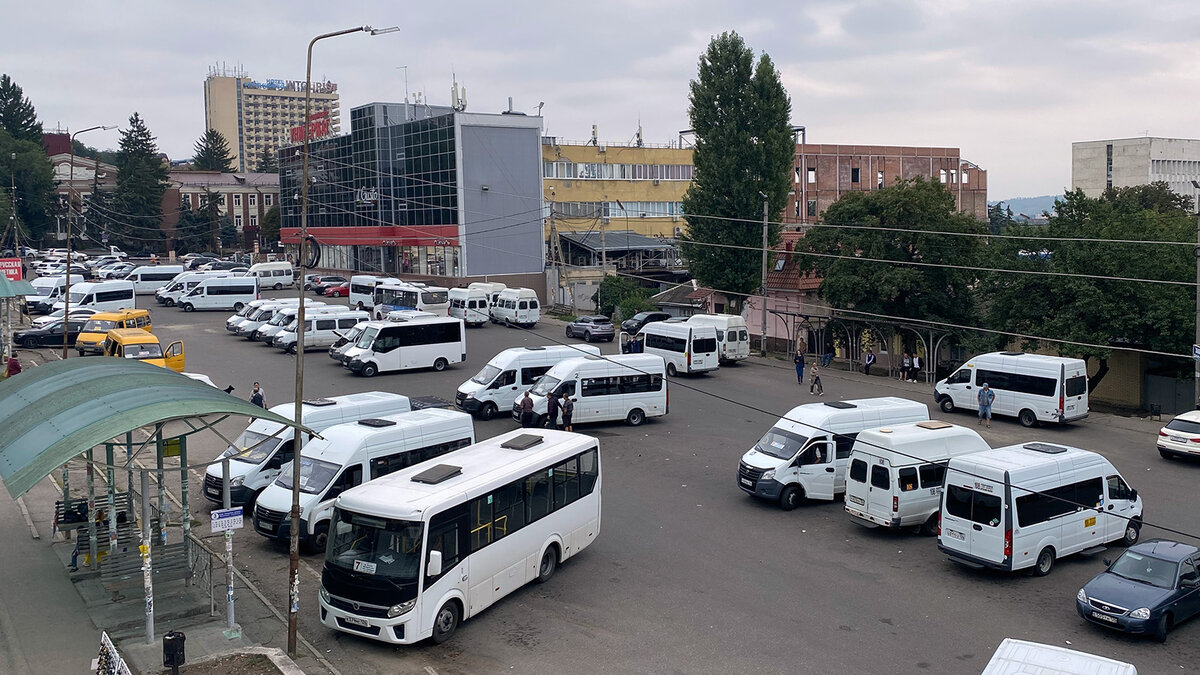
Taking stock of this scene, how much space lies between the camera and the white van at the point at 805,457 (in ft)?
67.5

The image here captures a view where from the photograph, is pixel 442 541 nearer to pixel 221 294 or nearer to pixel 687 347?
pixel 687 347

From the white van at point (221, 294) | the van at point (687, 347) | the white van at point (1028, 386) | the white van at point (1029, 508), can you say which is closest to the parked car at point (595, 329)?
the van at point (687, 347)

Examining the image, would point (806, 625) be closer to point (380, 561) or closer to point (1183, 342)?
point (380, 561)

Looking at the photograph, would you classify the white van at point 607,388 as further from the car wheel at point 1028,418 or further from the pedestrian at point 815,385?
the car wheel at point 1028,418

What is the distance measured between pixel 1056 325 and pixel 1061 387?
549cm

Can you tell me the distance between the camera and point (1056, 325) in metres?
33.4

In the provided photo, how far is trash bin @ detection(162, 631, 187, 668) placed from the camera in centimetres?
1257

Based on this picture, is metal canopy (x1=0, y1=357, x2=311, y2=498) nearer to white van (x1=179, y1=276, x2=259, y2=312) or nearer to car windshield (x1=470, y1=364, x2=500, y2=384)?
car windshield (x1=470, y1=364, x2=500, y2=384)

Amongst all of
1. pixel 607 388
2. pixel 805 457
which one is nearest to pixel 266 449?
pixel 607 388

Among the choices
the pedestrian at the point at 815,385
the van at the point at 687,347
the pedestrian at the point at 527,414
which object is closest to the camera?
Result: the pedestrian at the point at 527,414

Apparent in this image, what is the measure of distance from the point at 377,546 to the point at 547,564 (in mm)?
3834

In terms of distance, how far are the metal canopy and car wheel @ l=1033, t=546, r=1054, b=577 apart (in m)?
13.0

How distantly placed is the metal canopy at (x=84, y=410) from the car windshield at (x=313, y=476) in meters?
2.76

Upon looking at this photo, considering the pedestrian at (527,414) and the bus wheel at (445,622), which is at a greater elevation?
the pedestrian at (527,414)
